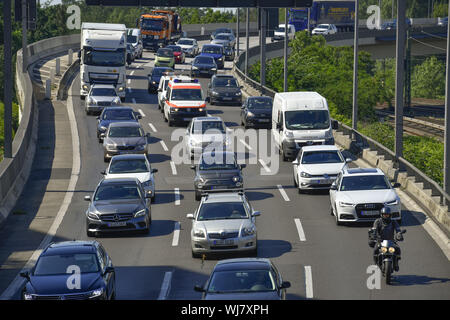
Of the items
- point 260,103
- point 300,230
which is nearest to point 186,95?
point 260,103

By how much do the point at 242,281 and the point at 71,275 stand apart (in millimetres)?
3384

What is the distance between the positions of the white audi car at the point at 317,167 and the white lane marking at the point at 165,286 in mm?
10538

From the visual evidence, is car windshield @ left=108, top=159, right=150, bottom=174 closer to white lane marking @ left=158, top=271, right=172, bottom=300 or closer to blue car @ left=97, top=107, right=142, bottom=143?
white lane marking @ left=158, top=271, right=172, bottom=300

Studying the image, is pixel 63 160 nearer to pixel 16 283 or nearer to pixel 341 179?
pixel 341 179

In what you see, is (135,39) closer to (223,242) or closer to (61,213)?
(61,213)

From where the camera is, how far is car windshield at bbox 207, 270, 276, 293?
17.1 metres

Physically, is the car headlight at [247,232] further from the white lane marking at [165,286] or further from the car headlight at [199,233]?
the white lane marking at [165,286]

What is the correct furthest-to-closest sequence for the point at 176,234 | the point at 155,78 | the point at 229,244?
the point at 155,78 < the point at 176,234 < the point at 229,244

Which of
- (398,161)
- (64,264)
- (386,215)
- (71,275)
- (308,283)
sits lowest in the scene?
(308,283)

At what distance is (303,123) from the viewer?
38625mm

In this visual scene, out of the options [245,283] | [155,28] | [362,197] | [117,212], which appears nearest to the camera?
[245,283]

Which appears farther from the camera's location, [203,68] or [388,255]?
[203,68]

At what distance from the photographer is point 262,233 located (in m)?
27.1

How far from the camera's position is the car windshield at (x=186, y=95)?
161 ft
